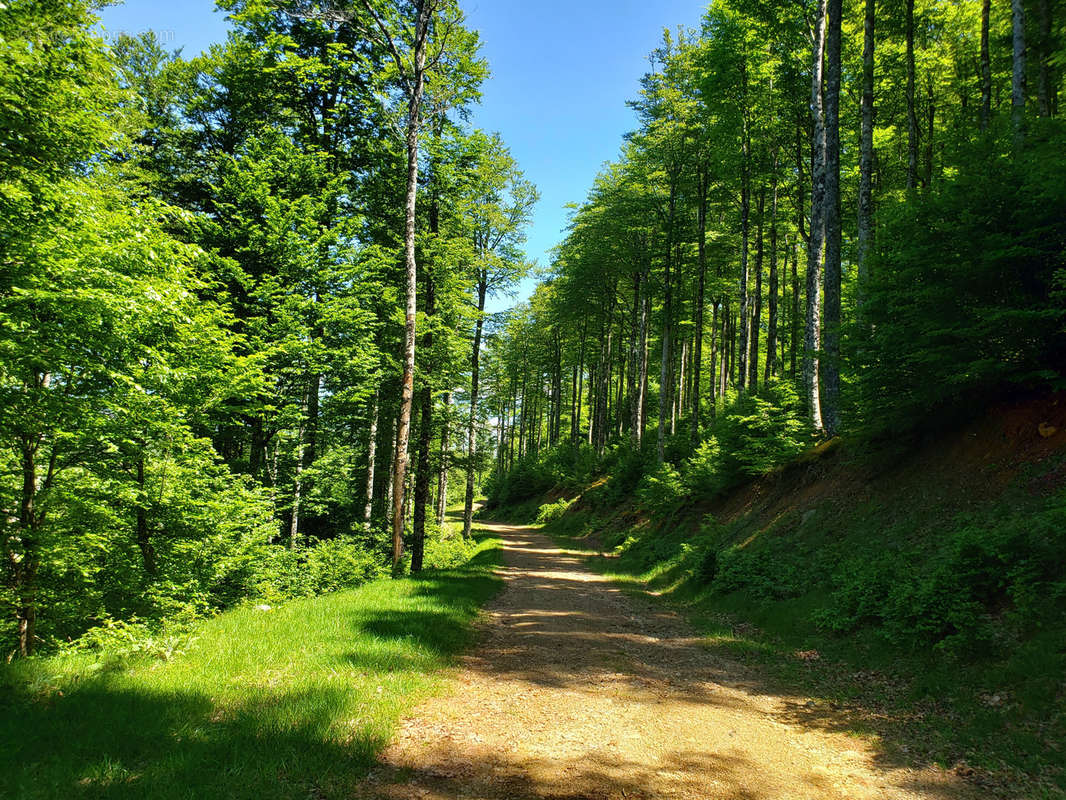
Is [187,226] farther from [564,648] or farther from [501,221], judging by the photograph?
[564,648]

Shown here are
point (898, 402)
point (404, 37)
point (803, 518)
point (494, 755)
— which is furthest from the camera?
point (404, 37)

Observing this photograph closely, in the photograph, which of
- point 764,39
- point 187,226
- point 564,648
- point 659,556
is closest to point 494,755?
point 564,648

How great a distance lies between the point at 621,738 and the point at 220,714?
3621 mm

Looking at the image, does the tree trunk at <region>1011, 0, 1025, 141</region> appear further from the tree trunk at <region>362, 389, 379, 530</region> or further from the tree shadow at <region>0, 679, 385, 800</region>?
the tree trunk at <region>362, 389, 379, 530</region>

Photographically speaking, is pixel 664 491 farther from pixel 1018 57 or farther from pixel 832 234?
pixel 1018 57

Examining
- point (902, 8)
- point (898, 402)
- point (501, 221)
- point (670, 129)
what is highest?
point (902, 8)

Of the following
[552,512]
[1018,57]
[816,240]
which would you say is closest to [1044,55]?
[1018,57]

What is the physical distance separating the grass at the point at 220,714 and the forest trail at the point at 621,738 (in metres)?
0.45

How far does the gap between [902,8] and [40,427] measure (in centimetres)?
2656

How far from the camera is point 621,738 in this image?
182 inches

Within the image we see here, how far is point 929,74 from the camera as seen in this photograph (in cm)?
2048

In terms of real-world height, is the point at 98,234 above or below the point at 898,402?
above

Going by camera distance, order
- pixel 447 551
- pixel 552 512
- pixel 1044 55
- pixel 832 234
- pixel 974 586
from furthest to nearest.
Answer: pixel 552 512 → pixel 447 551 → pixel 1044 55 → pixel 832 234 → pixel 974 586

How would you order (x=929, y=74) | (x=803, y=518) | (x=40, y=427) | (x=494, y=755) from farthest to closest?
(x=929, y=74)
(x=803, y=518)
(x=40, y=427)
(x=494, y=755)
